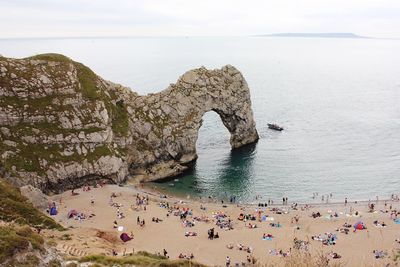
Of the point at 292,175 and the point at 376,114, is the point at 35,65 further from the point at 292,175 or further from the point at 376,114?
the point at 376,114

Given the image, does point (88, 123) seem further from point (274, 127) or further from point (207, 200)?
point (274, 127)

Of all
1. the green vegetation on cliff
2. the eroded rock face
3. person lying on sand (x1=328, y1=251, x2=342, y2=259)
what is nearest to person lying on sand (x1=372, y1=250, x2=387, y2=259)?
person lying on sand (x1=328, y1=251, x2=342, y2=259)

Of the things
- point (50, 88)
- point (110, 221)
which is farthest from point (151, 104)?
point (110, 221)

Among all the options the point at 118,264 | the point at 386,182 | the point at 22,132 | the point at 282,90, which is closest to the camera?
the point at 118,264

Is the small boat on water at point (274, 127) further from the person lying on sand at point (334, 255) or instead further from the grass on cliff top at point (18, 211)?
the grass on cliff top at point (18, 211)

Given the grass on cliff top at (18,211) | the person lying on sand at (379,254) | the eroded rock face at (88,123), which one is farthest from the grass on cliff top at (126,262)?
the eroded rock face at (88,123)

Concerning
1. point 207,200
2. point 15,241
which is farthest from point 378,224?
point 15,241
